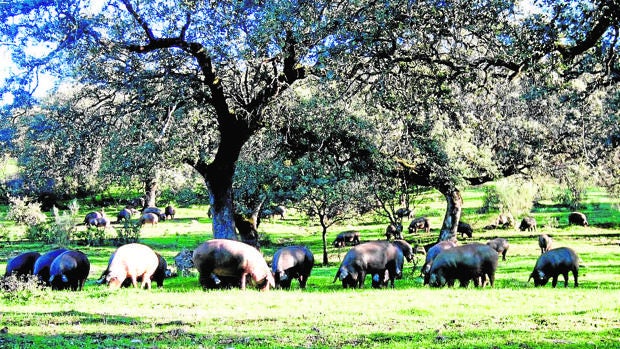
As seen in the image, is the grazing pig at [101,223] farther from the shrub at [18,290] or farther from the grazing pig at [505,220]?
the shrub at [18,290]

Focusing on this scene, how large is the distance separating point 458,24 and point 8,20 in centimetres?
1158

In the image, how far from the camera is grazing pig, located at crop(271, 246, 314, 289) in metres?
21.4

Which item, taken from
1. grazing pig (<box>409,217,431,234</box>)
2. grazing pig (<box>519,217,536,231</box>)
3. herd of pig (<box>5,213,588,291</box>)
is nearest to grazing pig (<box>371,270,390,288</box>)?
herd of pig (<box>5,213,588,291</box>)

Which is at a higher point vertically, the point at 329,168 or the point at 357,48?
the point at 357,48

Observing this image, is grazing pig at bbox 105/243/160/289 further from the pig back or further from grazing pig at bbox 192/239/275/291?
grazing pig at bbox 192/239/275/291

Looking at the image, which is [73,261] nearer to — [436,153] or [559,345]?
[559,345]

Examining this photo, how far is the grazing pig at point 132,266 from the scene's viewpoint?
752 inches

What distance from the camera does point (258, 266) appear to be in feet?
62.6

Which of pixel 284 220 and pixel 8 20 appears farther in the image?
pixel 284 220

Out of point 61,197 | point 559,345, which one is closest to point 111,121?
point 559,345

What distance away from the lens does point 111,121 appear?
22.1 meters

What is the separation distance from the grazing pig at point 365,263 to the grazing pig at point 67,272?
8856 mm

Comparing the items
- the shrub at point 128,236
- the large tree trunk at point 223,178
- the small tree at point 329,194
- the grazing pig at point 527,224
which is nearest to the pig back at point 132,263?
the large tree trunk at point 223,178

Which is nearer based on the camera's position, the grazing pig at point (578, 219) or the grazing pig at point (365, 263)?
the grazing pig at point (365, 263)
